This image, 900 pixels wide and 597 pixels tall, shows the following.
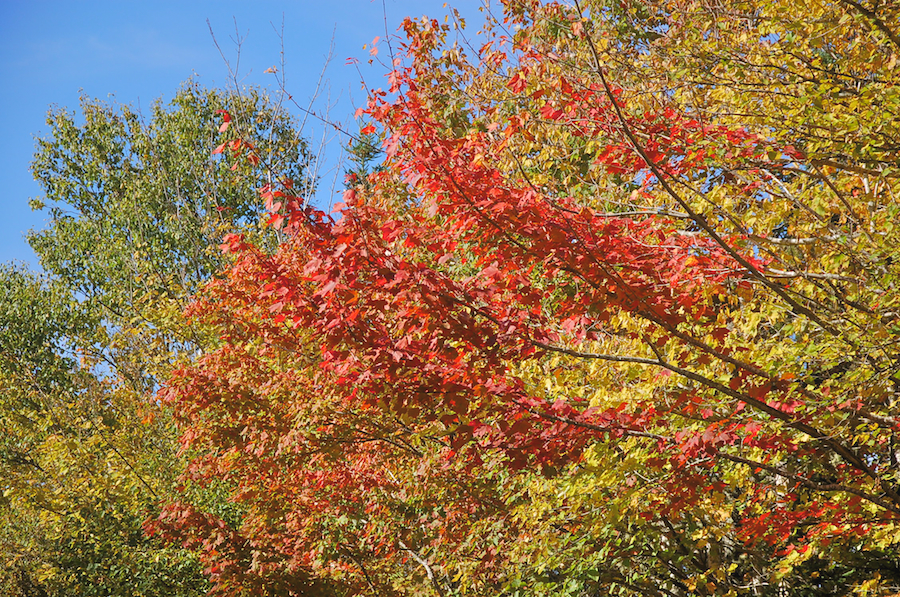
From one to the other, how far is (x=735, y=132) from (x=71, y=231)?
2239cm

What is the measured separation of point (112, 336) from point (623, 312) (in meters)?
15.0

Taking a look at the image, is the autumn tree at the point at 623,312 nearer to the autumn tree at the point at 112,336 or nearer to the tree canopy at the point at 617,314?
the tree canopy at the point at 617,314

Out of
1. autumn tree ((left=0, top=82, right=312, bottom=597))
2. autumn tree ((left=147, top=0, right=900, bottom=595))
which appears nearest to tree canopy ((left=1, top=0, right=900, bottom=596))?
autumn tree ((left=147, top=0, right=900, bottom=595))

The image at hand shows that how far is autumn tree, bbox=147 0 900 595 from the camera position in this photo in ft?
11.2

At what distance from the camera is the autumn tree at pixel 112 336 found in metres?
10.6

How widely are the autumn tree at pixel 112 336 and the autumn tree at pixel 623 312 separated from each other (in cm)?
451

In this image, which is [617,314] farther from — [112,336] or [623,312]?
[112,336]

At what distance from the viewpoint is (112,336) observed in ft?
52.2

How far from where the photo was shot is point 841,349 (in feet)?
11.6

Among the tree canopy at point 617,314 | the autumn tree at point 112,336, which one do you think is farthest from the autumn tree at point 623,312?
the autumn tree at point 112,336

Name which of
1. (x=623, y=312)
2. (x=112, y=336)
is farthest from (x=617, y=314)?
(x=112, y=336)

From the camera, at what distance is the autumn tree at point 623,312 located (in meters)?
3.42

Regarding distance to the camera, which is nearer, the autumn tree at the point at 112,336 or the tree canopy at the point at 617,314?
the tree canopy at the point at 617,314

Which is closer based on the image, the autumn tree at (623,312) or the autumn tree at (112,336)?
the autumn tree at (623,312)
